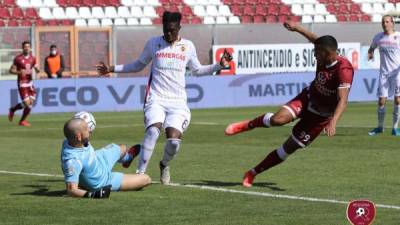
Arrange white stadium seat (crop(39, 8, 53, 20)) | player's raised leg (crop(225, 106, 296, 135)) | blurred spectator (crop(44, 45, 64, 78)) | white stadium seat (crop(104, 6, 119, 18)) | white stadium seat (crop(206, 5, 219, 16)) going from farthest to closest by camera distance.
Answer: white stadium seat (crop(206, 5, 219, 16)) → white stadium seat (crop(104, 6, 119, 18)) → white stadium seat (crop(39, 8, 53, 20)) → blurred spectator (crop(44, 45, 64, 78)) → player's raised leg (crop(225, 106, 296, 135))

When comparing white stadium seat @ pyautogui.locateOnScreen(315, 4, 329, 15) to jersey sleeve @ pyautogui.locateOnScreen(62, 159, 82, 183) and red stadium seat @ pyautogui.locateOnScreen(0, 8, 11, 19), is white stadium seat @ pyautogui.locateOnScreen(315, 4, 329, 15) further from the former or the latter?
jersey sleeve @ pyautogui.locateOnScreen(62, 159, 82, 183)

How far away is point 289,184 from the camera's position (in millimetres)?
13531

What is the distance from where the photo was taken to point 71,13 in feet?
132

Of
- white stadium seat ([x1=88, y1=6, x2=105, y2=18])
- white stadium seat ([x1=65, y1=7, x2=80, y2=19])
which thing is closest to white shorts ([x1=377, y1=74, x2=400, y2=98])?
white stadium seat ([x1=65, y1=7, x2=80, y2=19])

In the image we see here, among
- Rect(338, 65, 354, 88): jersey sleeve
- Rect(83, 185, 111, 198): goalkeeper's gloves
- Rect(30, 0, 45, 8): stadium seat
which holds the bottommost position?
Rect(83, 185, 111, 198): goalkeeper's gloves

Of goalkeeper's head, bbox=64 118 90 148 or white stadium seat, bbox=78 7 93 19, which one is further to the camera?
white stadium seat, bbox=78 7 93 19

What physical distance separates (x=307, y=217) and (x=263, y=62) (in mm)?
27353

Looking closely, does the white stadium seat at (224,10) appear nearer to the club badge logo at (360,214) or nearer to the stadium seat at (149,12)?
the stadium seat at (149,12)

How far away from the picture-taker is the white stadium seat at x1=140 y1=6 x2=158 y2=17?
1644 inches

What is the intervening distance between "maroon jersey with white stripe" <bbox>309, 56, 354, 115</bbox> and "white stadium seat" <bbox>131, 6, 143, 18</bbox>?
94.6ft

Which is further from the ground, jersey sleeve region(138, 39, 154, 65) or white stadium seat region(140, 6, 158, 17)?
jersey sleeve region(138, 39, 154, 65)

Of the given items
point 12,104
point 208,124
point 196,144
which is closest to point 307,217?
point 196,144

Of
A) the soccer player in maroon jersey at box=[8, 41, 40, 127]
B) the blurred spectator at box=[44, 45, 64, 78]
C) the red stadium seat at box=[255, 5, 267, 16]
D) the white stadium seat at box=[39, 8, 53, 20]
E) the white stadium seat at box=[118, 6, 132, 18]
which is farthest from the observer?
the red stadium seat at box=[255, 5, 267, 16]

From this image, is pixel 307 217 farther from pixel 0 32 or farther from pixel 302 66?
pixel 302 66
